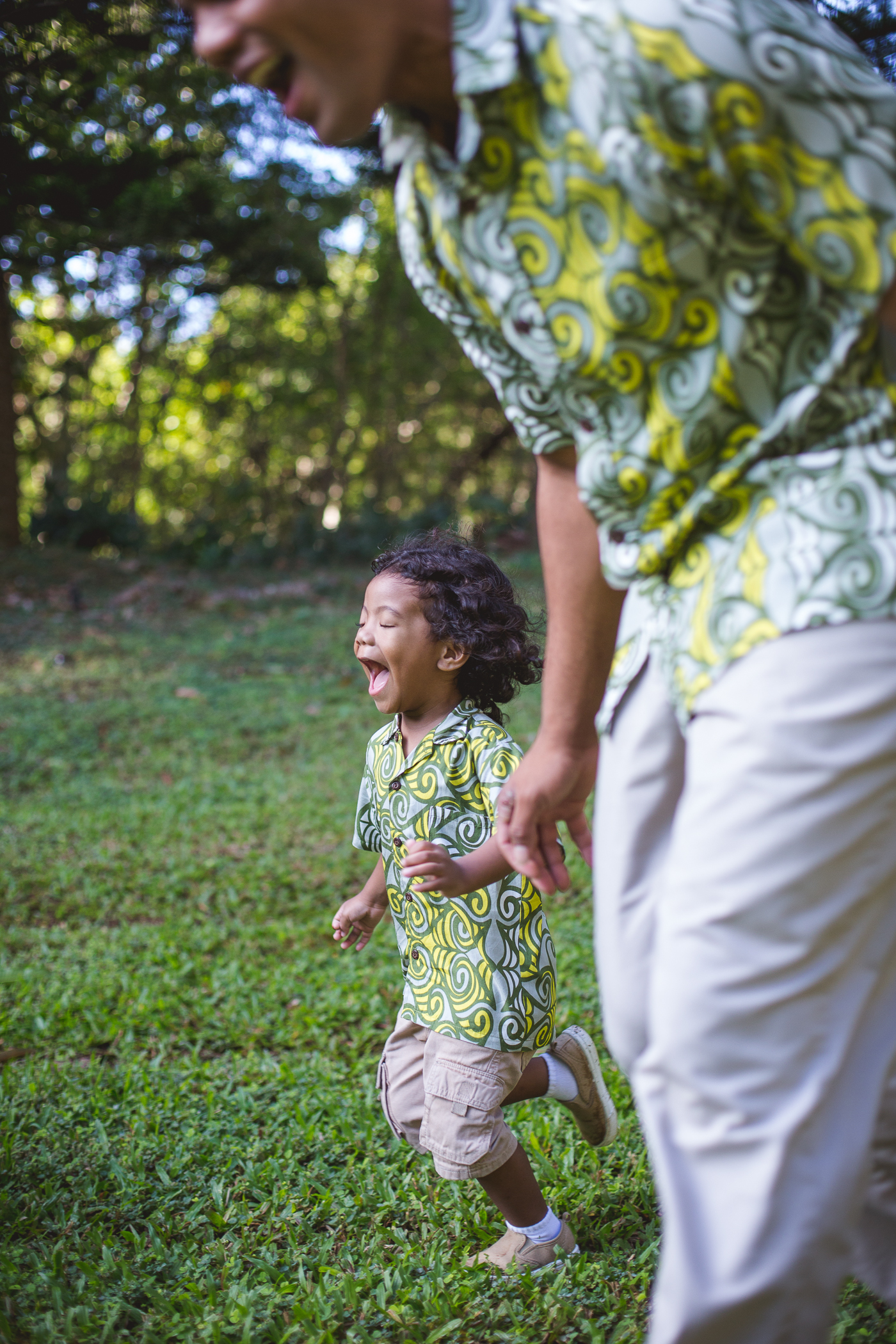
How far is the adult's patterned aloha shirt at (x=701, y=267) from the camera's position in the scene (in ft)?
3.79

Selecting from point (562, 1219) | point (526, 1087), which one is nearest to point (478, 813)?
point (526, 1087)

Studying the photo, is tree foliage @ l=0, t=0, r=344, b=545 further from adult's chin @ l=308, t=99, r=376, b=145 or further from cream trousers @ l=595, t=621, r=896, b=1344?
cream trousers @ l=595, t=621, r=896, b=1344

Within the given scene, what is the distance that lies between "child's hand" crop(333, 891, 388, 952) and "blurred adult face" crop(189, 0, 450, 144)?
5.22 feet

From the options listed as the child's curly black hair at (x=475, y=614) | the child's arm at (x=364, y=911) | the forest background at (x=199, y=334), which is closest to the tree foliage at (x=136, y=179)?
the forest background at (x=199, y=334)

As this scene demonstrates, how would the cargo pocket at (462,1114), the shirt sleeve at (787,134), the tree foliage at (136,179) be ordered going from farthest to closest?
the tree foliage at (136,179) → the cargo pocket at (462,1114) → the shirt sleeve at (787,134)

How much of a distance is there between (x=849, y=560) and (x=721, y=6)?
0.61 metres

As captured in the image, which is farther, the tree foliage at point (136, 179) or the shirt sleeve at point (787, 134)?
the tree foliage at point (136, 179)

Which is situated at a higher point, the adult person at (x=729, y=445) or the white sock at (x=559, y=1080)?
the adult person at (x=729, y=445)

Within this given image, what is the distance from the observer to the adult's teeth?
1269 mm

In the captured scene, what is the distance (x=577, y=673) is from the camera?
162cm

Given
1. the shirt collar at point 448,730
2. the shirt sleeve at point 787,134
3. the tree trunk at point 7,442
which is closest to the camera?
the shirt sleeve at point 787,134

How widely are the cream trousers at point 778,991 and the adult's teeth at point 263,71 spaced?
0.89 m

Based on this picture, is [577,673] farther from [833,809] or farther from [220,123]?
[220,123]

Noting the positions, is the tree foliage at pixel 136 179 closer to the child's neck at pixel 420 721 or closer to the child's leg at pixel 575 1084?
the child's neck at pixel 420 721
